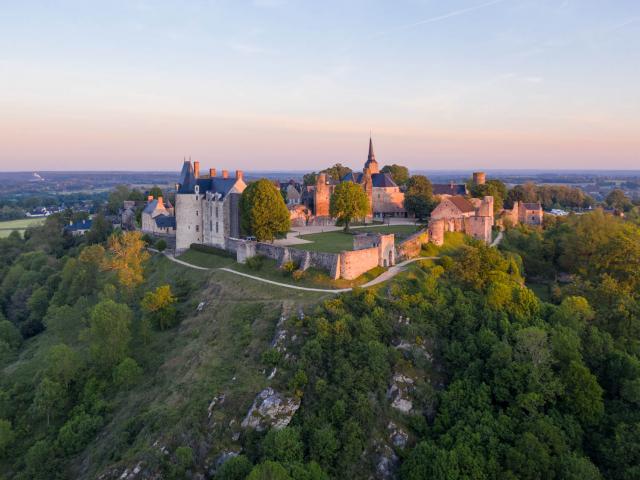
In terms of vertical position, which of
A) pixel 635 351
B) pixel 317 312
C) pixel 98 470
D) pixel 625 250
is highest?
pixel 625 250

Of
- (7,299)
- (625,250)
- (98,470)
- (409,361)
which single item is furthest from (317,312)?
(7,299)

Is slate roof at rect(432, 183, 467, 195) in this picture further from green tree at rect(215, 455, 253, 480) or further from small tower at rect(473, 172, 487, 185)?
green tree at rect(215, 455, 253, 480)

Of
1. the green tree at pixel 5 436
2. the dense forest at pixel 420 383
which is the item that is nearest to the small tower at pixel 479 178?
the dense forest at pixel 420 383

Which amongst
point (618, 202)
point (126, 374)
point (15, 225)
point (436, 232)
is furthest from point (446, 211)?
point (15, 225)

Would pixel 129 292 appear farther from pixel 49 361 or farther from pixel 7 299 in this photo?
pixel 7 299

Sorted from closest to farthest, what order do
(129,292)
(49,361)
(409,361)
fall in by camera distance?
(409,361), (49,361), (129,292)

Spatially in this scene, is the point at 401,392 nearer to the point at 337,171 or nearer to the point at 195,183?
the point at 195,183
